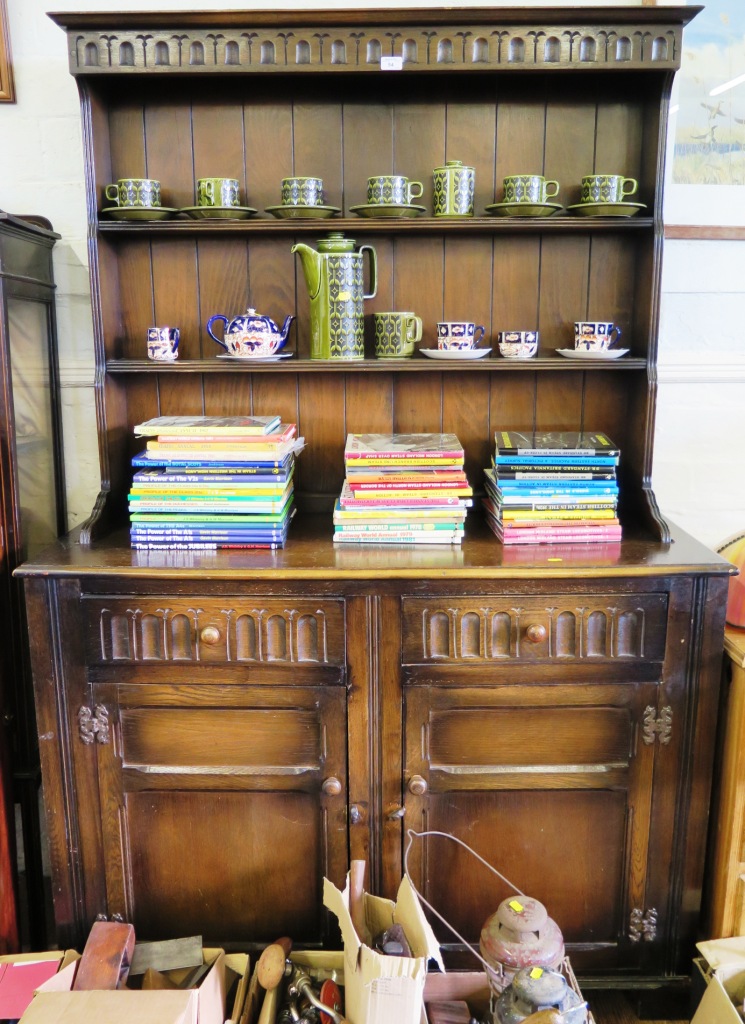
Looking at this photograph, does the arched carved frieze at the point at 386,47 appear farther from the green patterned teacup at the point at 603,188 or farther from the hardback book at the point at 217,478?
the hardback book at the point at 217,478

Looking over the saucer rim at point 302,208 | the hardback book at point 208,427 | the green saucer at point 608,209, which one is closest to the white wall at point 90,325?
the green saucer at point 608,209

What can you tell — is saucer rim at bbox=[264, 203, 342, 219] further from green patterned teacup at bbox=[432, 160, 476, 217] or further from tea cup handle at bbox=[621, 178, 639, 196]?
tea cup handle at bbox=[621, 178, 639, 196]

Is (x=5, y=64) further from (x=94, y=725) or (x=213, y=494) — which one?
(x=94, y=725)

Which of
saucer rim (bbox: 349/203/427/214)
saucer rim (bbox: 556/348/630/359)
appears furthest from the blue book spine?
saucer rim (bbox: 349/203/427/214)

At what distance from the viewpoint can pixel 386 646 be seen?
1.64 metres

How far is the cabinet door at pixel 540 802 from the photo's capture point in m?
1.67

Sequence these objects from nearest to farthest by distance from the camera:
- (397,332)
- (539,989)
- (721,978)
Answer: (539,989)
(721,978)
(397,332)

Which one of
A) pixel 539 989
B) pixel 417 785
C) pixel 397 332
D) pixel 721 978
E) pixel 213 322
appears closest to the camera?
pixel 539 989

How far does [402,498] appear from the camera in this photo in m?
1.77

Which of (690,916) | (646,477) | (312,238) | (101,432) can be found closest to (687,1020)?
(690,916)

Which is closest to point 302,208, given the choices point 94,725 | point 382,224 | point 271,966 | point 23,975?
point 382,224

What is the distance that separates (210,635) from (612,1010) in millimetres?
1163

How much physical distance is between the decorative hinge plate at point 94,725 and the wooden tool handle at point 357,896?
0.55 metres

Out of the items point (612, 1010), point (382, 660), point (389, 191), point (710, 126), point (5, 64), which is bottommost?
point (612, 1010)
